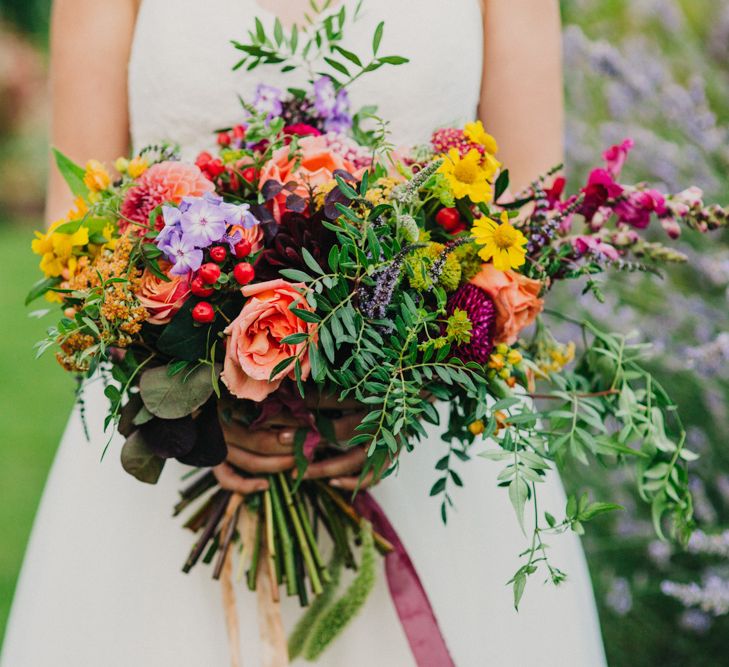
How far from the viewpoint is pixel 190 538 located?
1.61 meters

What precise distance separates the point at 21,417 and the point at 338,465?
135 inches

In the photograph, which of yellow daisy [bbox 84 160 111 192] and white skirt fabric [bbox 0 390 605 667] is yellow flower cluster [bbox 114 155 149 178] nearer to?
yellow daisy [bbox 84 160 111 192]

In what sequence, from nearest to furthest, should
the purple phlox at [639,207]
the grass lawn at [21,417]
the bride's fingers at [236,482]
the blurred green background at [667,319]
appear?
1. the purple phlox at [639,207]
2. the bride's fingers at [236,482]
3. the blurred green background at [667,319]
4. the grass lawn at [21,417]

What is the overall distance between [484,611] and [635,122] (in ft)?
6.43

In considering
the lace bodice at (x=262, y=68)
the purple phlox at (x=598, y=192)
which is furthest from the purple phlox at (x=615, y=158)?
the lace bodice at (x=262, y=68)

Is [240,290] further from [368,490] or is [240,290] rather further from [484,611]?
[484,611]

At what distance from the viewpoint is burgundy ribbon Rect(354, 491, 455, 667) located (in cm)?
146

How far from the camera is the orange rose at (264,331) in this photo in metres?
1.09

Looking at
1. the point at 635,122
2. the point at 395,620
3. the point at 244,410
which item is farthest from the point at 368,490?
the point at 635,122

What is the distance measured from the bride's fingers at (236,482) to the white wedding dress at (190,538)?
0.24 m

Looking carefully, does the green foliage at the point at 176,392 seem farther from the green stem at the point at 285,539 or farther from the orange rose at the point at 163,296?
the green stem at the point at 285,539

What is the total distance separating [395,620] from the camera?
1527 mm

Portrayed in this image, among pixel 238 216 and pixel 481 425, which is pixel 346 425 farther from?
pixel 238 216

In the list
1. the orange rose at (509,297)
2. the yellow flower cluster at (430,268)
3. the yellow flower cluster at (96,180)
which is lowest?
the orange rose at (509,297)
